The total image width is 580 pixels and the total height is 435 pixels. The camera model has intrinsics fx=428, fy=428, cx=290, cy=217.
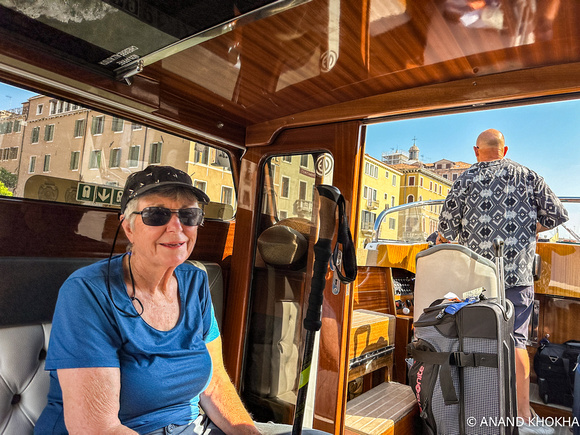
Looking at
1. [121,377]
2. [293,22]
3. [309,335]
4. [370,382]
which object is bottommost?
[370,382]

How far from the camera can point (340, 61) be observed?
1.79 m

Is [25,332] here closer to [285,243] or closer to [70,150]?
[70,150]

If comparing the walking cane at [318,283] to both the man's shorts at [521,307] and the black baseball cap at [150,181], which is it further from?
the man's shorts at [521,307]

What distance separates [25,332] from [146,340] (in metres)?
0.48

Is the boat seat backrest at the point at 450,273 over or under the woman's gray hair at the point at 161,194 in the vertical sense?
under

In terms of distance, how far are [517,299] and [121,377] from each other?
2.08 metres

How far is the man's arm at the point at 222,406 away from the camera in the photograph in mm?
1622

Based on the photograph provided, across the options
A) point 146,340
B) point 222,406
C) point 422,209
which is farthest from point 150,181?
point 422,209

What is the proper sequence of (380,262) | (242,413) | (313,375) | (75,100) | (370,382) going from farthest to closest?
Answer: (380,262), (370,382), (313,375), (75,100), (242,413)

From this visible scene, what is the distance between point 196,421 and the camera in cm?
156

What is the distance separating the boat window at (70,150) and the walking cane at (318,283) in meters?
1.07

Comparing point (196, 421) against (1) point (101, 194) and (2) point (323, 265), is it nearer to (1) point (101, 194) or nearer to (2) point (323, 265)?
(2) point (323, 265)

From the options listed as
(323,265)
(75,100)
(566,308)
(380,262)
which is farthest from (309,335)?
(566,308)

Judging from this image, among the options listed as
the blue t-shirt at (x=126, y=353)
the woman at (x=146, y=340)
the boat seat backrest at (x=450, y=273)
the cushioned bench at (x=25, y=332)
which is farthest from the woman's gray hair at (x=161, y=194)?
the boat seat backrest at (x=450, y=273)
